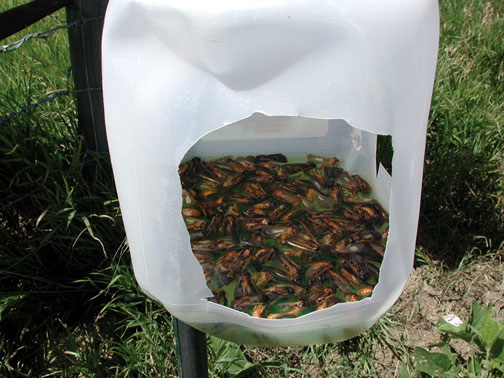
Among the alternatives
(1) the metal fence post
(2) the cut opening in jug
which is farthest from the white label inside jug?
(1) the metal fence post

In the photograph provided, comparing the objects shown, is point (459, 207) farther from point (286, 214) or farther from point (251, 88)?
point (251, 88)

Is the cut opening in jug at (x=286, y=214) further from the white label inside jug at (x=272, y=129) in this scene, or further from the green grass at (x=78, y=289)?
the green grass at (x=78, y=289)

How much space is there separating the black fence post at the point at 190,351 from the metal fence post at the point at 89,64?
104cm

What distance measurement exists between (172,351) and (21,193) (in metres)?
0.89

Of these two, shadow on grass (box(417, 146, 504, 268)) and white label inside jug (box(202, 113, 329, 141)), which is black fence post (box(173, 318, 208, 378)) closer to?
white label inside jug (box(202, 113, 329, 141))

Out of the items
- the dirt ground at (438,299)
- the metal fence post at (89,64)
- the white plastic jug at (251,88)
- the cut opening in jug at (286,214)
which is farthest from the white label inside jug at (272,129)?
the dirt ground at (438,299)

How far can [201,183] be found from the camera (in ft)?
5.37

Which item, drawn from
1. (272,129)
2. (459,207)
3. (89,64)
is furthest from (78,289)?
(459,207)

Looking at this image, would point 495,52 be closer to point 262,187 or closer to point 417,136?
point 262,187

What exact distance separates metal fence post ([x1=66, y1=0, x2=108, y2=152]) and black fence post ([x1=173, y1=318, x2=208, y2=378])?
1040 millimetres

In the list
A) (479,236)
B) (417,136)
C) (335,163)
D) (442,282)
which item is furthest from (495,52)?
(417,136)

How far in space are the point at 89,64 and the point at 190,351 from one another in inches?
47.3

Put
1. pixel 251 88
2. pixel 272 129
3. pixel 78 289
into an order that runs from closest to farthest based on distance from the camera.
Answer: pixel 251 88 < pixel 272 129 < pixel 78 289

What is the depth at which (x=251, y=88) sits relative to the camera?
943 mm
